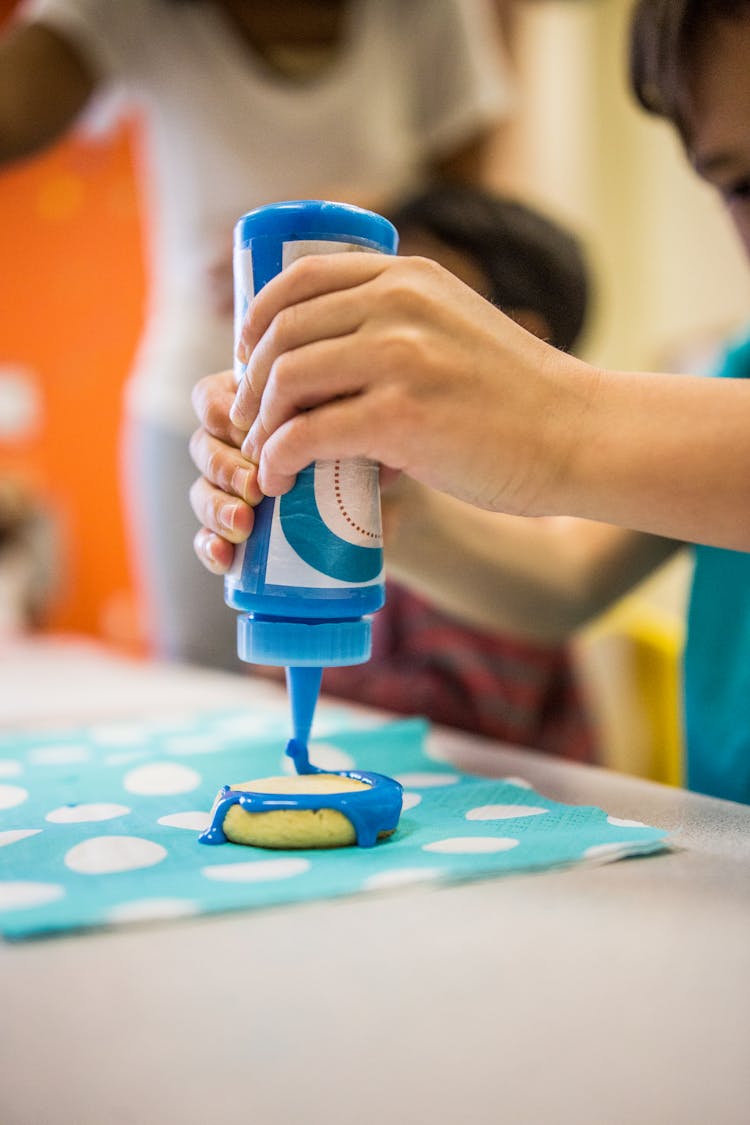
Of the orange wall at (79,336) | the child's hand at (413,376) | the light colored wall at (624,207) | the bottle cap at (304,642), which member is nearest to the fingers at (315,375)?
the child's hand at (413,376)

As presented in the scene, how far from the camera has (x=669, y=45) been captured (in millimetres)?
652

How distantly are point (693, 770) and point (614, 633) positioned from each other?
78 cm

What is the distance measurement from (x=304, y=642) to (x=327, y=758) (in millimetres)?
203

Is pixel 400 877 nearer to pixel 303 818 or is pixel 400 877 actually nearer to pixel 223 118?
pixel 303 818

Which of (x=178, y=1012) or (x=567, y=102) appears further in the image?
(x=567, y=102)

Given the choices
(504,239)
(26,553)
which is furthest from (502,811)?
(26,553)

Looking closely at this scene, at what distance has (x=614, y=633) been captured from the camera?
1553mm

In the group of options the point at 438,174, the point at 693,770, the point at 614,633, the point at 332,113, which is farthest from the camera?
the point at 614,633

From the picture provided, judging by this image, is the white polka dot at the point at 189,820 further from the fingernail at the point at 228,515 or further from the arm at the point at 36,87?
the arm at the point at 36,87

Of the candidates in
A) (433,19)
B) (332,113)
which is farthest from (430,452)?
(433,19)

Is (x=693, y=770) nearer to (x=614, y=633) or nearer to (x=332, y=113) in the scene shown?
(x=614, y=633)

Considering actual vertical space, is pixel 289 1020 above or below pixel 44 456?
below

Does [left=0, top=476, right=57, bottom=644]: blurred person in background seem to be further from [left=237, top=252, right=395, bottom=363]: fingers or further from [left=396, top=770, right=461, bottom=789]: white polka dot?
[left=237, top=252, right=395, bottom=363]: fingers

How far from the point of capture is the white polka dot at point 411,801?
1.85 ft
